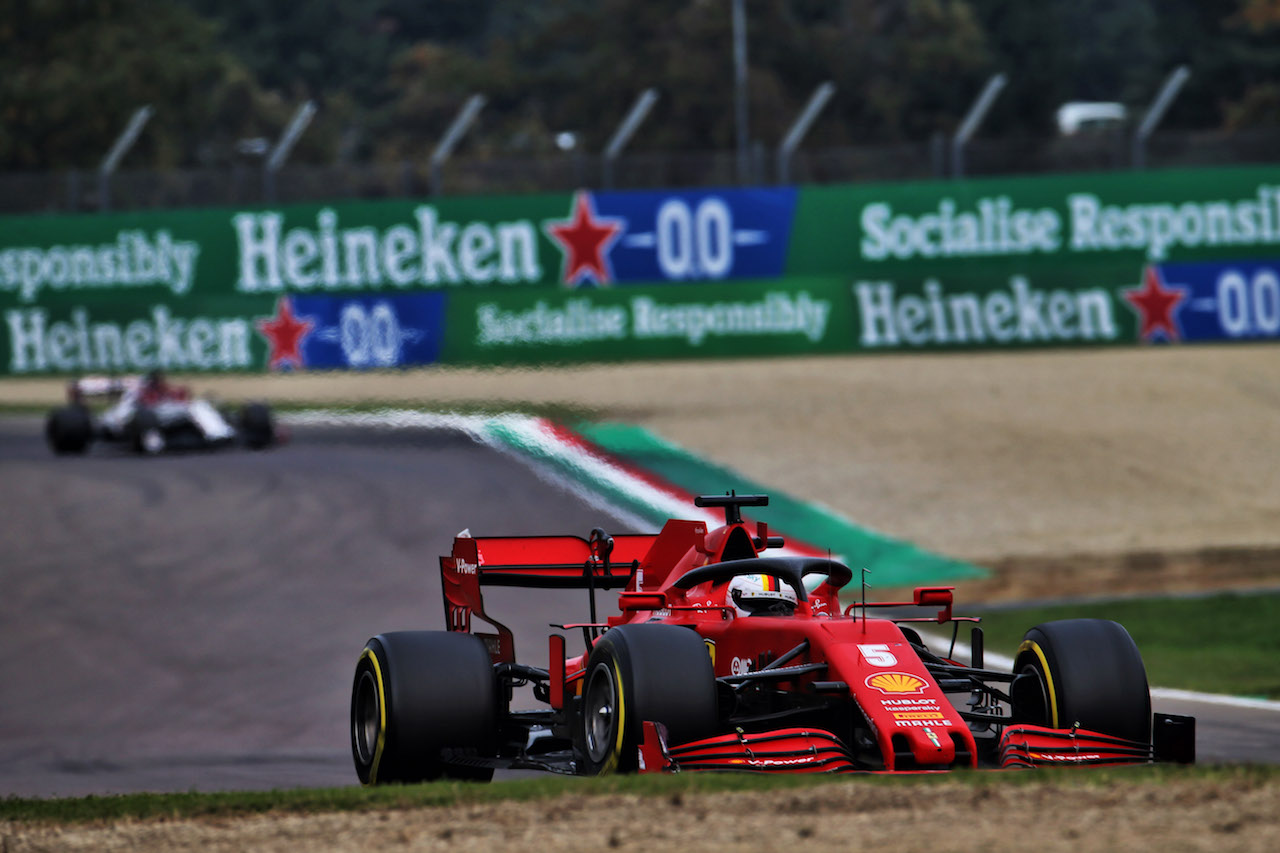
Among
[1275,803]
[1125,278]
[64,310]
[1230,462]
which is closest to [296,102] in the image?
[64,310]

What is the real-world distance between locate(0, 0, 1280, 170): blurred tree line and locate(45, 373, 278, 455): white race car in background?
21368mm

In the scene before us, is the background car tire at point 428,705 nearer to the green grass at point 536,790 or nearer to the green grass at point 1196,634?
the green grass at point 536,790

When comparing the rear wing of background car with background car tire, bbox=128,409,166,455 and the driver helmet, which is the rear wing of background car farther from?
the driver helmet

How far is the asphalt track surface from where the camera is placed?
10.6m

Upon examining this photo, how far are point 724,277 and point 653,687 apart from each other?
24781 millimetres

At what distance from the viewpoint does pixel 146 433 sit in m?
25.9

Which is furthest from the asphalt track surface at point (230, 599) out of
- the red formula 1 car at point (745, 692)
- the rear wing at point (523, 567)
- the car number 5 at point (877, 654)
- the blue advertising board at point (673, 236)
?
the blue advertising board at point (673, 236)

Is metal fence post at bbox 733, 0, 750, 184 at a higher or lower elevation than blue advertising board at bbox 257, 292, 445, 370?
higher

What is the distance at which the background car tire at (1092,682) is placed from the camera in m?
8.05

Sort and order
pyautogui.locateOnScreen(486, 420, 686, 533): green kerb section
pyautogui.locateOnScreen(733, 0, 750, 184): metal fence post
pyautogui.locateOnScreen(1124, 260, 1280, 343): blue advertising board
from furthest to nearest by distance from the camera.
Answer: pyautogui.locateOnScreen(733, 0, 750, 184): metal fence post
pyautogui.locateOnScreen(1124, 260, 1280, 343): blue advertising board
pyautogui.locateOnScreen(486, 420, 686, 533): green kerb section

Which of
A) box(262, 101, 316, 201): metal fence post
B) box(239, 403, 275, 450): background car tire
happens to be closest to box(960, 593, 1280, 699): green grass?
box(239, 403, 275, 450): background car tire

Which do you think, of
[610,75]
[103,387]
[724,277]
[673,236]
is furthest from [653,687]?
[610,75]

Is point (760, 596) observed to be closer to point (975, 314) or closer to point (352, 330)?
point (975, 314)

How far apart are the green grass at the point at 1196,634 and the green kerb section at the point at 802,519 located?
1659 mm
